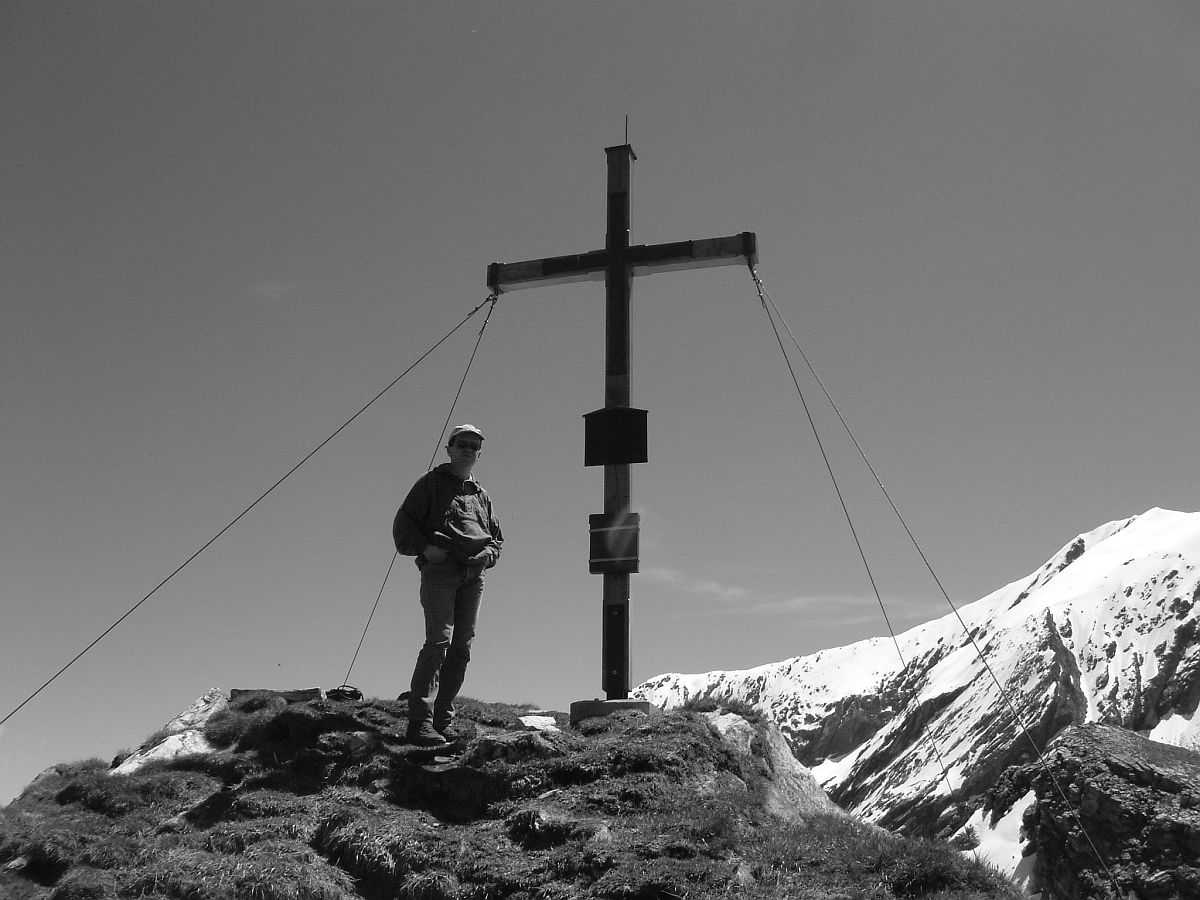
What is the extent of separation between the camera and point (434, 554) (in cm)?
1222

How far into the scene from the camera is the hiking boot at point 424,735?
486 inches

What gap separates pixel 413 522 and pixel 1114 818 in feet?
26.1

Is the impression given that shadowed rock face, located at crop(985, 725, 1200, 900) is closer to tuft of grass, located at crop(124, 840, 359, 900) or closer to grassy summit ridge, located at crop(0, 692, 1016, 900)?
grassy summit ridge, located at crop(0, 692, 1016, 900)

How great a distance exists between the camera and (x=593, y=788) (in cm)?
1106

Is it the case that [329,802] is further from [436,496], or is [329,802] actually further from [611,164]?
[611,164]

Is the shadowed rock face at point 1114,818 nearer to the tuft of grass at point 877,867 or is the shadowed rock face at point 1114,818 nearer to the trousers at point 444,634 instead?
the tuft of grass at point 877,867

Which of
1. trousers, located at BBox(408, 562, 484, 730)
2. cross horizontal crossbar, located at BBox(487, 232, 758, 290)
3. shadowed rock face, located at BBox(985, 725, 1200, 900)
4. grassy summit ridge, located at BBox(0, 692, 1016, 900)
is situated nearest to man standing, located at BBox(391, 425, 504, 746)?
trousers, located at BBox(408, 562, 484, 730)

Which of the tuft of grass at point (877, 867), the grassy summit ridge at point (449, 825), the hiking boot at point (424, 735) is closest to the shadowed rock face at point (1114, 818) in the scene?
the tuft of grass at point (877, 867)

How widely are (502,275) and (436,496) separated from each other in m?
4.63

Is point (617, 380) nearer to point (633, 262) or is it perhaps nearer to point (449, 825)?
point (633, 262)

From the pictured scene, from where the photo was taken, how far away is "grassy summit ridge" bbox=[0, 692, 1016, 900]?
9297 millimetres

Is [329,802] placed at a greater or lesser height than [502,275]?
lesser

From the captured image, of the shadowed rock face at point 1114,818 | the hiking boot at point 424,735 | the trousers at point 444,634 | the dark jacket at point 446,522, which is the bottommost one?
the shadowed rock face at point 1114,818

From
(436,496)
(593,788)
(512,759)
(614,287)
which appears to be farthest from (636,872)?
(614,287)
